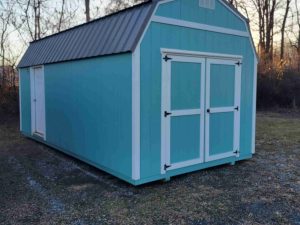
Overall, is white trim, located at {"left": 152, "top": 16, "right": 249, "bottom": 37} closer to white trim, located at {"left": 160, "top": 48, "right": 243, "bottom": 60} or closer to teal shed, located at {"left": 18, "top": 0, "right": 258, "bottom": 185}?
teal shed, located at {"left": 18, "top": 0, "right": 258, "bottom": 185}

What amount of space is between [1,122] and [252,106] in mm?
7985

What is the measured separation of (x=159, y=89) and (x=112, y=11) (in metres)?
11.1

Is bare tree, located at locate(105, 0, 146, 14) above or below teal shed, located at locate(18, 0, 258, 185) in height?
above

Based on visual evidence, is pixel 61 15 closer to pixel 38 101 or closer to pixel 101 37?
pixel 38 101

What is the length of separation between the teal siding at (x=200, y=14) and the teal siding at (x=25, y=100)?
4587mm

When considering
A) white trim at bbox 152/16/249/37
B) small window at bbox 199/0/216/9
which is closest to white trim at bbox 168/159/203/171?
white trim at bbox 152/16/249/37

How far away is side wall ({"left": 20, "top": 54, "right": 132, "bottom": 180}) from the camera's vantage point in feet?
13.6

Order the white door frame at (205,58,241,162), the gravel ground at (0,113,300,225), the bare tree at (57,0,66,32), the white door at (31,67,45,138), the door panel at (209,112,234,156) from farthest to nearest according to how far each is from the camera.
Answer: the bare tree at (57,0,66,32) → the white door at (31,67,45,138) → the door panel at (209,112,234,156) → the white door frame at (205,58,241,162) → the gravel ground at (0,113,300,225)

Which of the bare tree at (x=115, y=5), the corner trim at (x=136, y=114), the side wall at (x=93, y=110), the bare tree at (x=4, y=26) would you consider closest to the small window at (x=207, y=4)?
the corner trim at (x=136, y=114)

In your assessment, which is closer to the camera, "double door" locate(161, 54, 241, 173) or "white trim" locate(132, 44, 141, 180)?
"white trim" locate(132, 44, 141, 180)

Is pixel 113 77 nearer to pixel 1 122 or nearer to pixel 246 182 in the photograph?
pixel 246 182

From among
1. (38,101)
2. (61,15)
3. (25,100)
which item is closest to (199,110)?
(38,101)

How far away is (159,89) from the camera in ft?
13.6

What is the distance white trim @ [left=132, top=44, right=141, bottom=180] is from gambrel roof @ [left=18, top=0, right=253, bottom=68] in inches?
6.6
